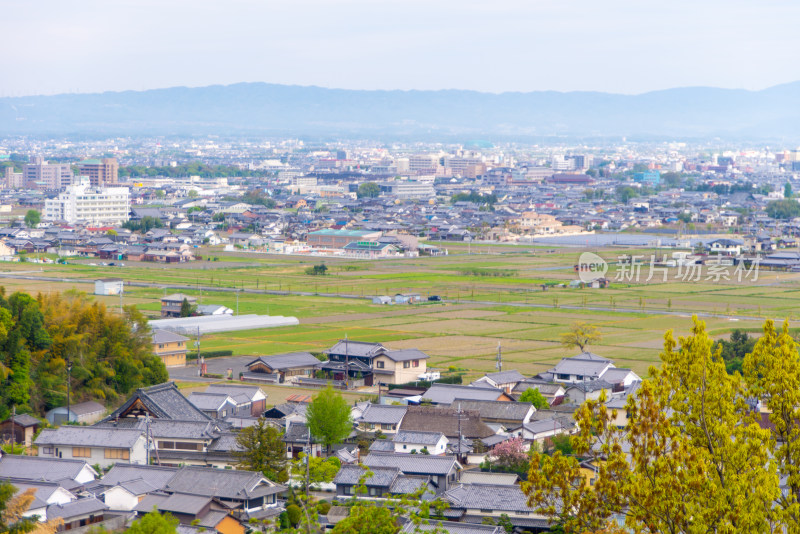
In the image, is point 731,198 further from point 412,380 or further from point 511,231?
point 412,380

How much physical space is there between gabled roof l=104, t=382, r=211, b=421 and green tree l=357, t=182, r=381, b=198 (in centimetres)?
5897

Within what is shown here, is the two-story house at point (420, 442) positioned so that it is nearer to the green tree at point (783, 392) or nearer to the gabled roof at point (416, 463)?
the gabled roof at point (416, 463)

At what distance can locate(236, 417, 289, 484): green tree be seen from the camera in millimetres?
11602

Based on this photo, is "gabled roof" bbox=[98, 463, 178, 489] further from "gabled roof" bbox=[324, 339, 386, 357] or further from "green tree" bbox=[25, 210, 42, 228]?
"green tree" bbox=[25, 210, 42, 228]

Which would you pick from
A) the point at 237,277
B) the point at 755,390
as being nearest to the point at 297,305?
the point at 237,277

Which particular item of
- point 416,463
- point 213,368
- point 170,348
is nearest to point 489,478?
point 416,463

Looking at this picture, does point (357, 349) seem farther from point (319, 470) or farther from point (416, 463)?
point (319, 470)

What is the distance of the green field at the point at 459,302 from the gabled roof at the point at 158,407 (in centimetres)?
612

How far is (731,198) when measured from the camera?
68688 millimetres

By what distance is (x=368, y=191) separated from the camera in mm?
74188

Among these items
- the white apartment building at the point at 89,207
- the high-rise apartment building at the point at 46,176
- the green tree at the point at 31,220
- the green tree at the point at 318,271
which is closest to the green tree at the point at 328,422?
the green tree at the point at 318,271

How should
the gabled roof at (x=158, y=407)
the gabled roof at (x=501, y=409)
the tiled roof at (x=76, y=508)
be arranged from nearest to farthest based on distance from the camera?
1. the tiled roof at (x=76, y=508)
2. the gabled roof at (x=158, y=407)
3. the gabled roof at (x=501, y=409)

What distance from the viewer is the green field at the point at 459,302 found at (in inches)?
872

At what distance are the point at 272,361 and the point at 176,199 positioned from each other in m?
51.7
